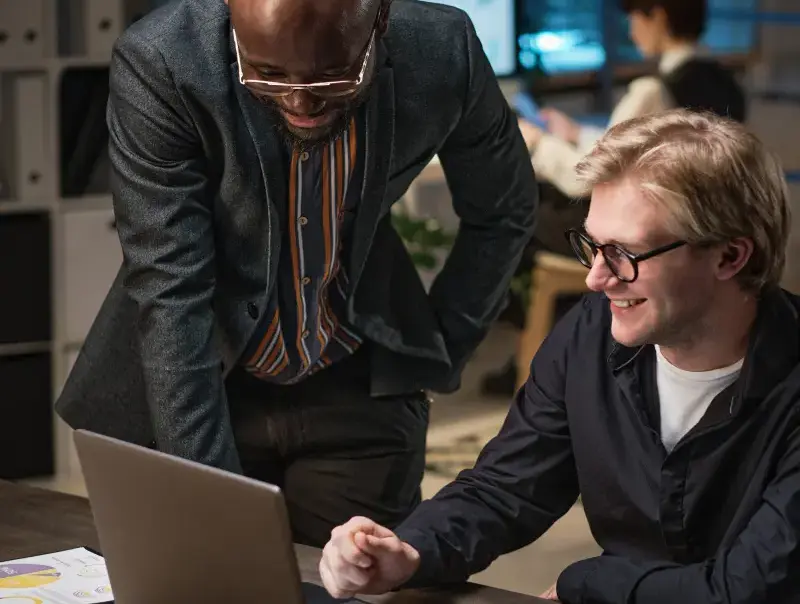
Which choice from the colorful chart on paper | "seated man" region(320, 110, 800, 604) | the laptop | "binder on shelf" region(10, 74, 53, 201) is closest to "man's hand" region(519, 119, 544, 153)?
"binder on shelf" region(10, 74, 53, 201)

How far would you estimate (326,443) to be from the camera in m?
2.20

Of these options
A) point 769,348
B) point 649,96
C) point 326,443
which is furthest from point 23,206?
point 769,348

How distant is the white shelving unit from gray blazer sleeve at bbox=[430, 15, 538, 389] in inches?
81.6

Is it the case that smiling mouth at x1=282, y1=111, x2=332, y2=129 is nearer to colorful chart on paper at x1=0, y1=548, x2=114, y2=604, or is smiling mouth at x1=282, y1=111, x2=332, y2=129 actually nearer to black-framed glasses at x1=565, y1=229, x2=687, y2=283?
black-framed glasses at x1=565, y1=229, x2=687, y2=283

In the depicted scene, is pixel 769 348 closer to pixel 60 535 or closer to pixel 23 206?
pixel 60 535

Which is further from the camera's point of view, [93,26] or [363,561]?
[93,26]

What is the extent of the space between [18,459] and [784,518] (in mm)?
3035

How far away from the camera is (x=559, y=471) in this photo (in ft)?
6.32

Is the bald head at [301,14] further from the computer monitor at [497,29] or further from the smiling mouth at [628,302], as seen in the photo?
the computer monitor at [497,29]

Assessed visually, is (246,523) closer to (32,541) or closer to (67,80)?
(32,541)

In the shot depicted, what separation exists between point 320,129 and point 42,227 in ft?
8.02

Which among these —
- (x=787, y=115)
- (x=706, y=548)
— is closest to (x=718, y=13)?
(x=787, y=115)

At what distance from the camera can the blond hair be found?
1.70m

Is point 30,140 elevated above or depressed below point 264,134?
below
